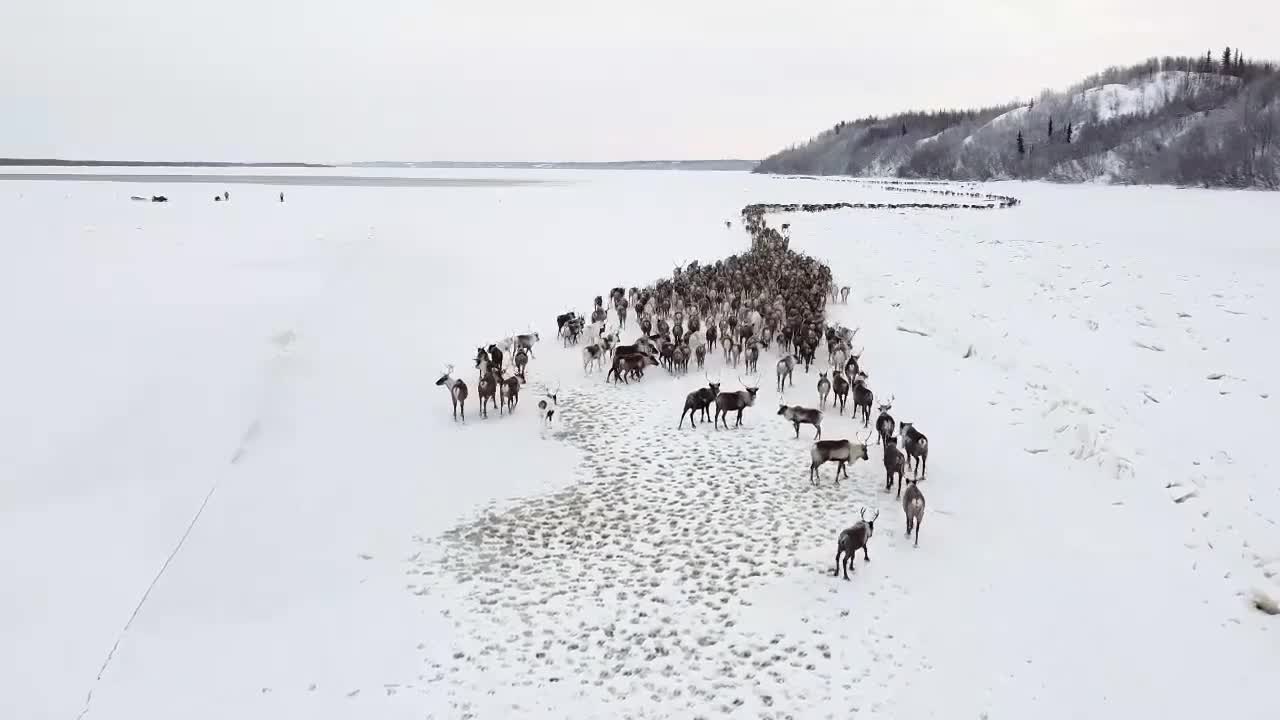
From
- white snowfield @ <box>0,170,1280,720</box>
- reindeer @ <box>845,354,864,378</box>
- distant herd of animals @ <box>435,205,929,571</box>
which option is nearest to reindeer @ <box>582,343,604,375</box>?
distant herd of animals @ <box>435,205,929,571</box>

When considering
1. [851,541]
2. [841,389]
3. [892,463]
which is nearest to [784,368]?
[841,389]

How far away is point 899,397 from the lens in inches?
598

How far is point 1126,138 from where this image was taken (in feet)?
376

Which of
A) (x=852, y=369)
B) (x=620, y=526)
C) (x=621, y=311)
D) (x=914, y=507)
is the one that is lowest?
(x=620, y=526)

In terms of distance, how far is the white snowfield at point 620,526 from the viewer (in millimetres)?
7129

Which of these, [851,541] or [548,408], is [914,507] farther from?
[548,408]

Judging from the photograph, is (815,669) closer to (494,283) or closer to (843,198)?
(494,283)

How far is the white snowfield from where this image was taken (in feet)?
23.4

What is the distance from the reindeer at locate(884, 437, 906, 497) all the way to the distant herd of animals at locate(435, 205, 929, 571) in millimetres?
14

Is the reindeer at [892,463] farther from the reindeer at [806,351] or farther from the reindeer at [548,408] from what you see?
the reindeer at [806,351]

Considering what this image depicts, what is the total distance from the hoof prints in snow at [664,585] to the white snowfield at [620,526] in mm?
43

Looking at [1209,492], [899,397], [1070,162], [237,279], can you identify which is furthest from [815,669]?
[1070,162]

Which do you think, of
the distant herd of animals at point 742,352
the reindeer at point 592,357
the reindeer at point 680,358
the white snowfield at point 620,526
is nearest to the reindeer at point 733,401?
the distant herd of animals at point 742,352

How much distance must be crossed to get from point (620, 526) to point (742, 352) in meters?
9.76
